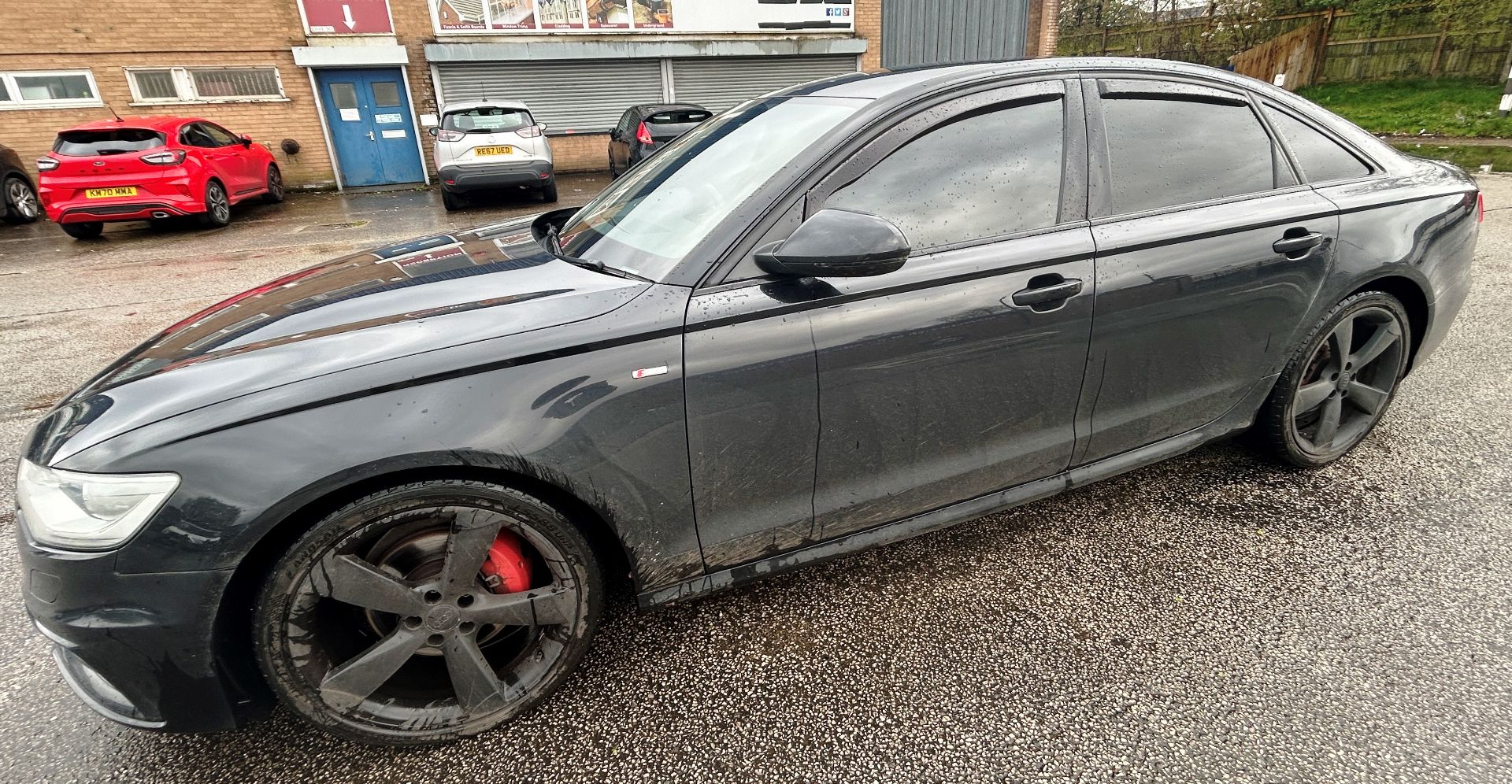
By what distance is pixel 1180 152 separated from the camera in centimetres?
249

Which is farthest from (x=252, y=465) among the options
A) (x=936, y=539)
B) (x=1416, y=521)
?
(x=1416, y=521)

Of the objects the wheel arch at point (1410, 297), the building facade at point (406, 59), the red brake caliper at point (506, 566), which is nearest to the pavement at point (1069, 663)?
the red brake caliper at point (506, 566)

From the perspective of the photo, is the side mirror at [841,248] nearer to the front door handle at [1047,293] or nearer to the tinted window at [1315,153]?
the front door handle at [1047,293]

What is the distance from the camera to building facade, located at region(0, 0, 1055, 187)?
13.2 m

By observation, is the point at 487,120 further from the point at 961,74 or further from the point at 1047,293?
the point at 1047,293

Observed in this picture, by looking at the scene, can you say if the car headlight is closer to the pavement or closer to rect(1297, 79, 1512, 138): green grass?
the pavement

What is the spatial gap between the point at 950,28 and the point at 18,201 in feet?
62.4

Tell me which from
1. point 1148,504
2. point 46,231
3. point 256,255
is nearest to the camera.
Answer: point 1148,504

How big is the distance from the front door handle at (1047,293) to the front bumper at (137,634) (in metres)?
2.14

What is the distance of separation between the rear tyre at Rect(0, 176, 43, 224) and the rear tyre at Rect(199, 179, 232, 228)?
2967 millimetres

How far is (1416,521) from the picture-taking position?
2705 mm

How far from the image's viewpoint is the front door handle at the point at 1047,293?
215 cm

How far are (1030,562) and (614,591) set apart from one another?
1.48m

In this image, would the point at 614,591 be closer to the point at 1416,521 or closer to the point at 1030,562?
the point at 1030,562
